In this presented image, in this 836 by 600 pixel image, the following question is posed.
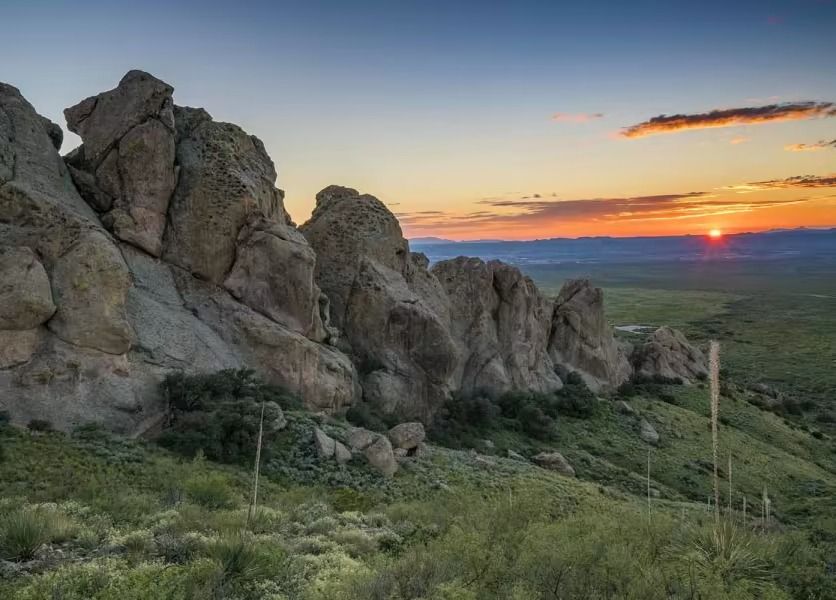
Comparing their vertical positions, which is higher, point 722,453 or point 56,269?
point 56,269

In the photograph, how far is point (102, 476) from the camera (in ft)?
57.8

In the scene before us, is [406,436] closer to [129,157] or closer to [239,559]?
[239,559]

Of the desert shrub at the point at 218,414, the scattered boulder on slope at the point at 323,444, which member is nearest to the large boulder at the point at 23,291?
the desert shrub at the point at 218,414

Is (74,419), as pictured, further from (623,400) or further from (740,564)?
(623,400)

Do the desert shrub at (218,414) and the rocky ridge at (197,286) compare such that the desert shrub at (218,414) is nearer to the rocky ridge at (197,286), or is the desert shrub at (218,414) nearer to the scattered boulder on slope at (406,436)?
the rocky ridge at (197,286)

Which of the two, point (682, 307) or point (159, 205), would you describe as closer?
point (159, 205)

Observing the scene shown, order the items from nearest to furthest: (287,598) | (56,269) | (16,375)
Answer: (287,598) < (16,375) < (56,269)

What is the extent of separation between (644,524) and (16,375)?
72.6 feet

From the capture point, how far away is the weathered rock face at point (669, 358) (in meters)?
59.0

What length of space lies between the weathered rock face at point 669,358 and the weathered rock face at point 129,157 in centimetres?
4878

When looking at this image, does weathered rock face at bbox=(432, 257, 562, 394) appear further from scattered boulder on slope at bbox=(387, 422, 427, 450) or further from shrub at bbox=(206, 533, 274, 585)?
shrub at bbox=(206, 533, 274, 585)

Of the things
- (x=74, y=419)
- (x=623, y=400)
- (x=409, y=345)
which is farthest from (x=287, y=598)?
(x=623, y=400)

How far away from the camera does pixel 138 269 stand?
28719 millimetres

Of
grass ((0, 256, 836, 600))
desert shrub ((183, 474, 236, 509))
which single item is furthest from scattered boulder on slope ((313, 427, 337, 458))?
desert shrub ((183, 474, 236, 509))
